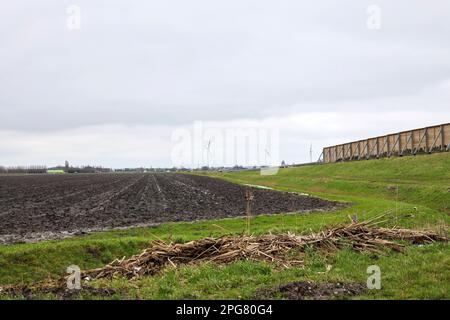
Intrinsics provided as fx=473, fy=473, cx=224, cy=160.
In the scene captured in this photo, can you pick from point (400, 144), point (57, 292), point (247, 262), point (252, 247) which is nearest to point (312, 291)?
point (247, 262)

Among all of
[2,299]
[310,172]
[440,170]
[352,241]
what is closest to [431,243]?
[352,241]

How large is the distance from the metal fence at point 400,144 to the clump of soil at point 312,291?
149ft

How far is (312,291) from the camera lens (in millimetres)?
9242

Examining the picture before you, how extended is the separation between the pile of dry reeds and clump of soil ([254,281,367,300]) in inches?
87.4

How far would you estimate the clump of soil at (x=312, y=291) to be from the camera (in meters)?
8.98

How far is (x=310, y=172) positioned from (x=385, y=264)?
64.2 metres

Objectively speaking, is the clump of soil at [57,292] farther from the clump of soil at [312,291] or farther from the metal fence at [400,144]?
the metal fence at [400,144]

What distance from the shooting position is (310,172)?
75000 mm

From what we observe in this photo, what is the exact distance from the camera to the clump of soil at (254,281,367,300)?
898 cm

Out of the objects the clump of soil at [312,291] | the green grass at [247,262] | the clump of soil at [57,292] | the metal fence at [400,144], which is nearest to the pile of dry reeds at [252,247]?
the green grass at [247,262]

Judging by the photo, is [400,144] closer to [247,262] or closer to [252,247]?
[252,247]

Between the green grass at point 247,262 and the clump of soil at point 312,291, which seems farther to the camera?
the green grass at point 247,262

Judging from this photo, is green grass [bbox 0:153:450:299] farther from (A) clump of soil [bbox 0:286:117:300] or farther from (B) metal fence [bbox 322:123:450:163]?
(B) metal fence [bbox 322:123:450:163]

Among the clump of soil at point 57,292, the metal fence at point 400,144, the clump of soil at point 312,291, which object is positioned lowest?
the clump of soil at point 57,292
